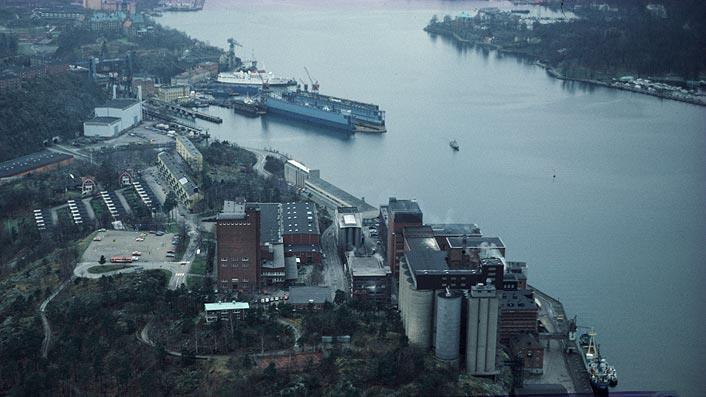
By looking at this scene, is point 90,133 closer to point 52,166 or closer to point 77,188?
point 52,166

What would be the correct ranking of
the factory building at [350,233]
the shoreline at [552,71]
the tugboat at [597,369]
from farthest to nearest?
the shoreline at [552,71]
the factory building at [350,233]
the tugboat at [597,369]

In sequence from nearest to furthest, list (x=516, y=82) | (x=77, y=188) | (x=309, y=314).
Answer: (x=309, y=314) < (x=77, y=188) < (x=516, y=82)

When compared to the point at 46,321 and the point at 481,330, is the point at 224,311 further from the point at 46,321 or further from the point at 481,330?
the point at 481,330

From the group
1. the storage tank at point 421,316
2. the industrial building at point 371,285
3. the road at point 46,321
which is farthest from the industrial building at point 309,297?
the road at point 46,321

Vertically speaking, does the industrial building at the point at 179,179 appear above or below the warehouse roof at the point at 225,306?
above

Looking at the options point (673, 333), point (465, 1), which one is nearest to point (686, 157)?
point (673, 333)

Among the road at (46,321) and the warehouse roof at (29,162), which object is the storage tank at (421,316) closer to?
the road at (46,321)

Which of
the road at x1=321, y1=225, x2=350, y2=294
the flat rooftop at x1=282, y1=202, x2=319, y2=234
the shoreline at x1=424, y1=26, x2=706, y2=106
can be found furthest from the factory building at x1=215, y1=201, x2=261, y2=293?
the shoreline at x1=424, y1=26, x2=706, y2=106
